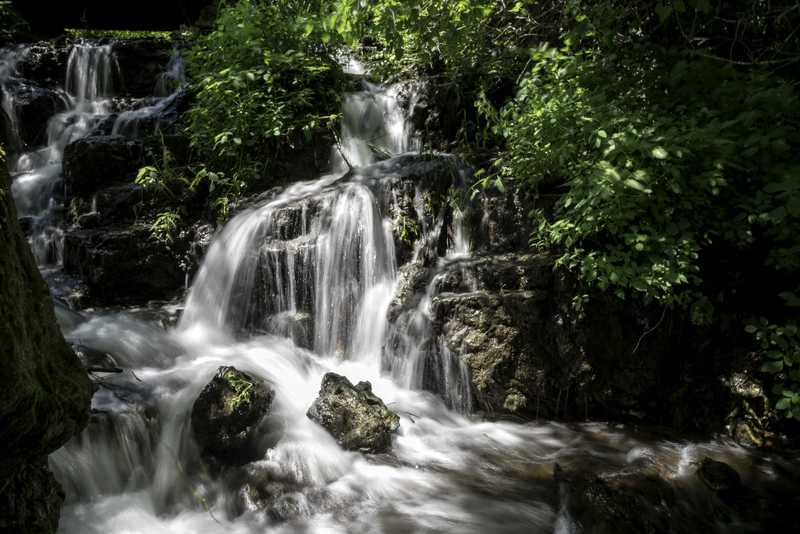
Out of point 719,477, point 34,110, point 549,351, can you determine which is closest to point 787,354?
point 719,477

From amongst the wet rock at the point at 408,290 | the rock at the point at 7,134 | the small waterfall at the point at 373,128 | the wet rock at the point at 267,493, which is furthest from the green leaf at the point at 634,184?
the rock at the point at 7,134

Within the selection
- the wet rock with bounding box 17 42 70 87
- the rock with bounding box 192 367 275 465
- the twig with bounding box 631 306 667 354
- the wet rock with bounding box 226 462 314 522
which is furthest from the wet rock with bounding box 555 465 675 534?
the wet rock with bounding box 17 42 70 87

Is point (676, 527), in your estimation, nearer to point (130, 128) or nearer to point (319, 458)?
point (319, 458)

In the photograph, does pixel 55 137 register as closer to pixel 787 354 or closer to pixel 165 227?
pixel 165 227

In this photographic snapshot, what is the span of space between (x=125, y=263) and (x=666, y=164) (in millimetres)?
6311

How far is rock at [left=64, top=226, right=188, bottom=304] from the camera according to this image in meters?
6.84

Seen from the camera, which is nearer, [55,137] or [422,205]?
[422,205]

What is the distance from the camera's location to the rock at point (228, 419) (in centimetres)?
400

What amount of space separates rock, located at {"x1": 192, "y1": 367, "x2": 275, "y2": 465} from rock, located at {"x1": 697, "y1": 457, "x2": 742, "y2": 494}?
3.26m

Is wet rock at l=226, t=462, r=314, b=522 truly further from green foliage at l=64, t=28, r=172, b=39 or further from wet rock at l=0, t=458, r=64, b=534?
green foliage at l=64, t=28, r=172, b=39

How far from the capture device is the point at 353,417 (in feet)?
14.3

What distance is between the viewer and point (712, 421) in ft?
15.2

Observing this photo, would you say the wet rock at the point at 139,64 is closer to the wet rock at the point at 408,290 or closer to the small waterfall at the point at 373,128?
the small waterfall at the point at 373,128

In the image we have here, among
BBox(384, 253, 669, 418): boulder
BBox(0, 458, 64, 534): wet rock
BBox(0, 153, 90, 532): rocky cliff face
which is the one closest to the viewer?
BBox(0, 153, 90, 532): rocky cliff face
